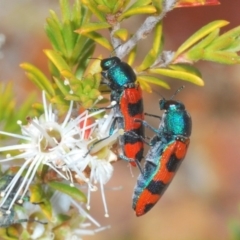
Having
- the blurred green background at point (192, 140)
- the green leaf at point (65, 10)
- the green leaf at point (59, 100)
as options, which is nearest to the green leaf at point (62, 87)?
the green leaf at point (59, 100)

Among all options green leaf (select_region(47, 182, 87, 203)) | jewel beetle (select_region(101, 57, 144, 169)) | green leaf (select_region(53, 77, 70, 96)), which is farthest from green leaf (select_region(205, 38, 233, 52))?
green leaf (select_region(47, 182, 87, 203))

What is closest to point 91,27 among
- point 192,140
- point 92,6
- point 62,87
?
point 92,6

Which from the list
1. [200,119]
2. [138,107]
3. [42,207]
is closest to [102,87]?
[138,107]

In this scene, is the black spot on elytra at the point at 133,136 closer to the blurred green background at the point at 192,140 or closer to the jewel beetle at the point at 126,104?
the jewel beetle at the point at 126,104

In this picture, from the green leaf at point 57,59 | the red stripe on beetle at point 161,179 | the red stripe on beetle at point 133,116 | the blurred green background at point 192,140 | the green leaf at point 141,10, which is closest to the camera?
the green leaf at point 141,10

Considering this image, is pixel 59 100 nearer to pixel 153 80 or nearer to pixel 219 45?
pixel 153 80

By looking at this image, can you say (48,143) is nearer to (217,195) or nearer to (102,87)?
(102,87)
